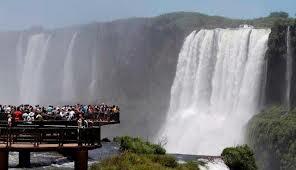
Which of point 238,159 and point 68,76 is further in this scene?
point 68,76

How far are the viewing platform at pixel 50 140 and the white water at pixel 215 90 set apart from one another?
4881 cm

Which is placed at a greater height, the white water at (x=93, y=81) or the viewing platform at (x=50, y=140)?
the white water at (x=93, y=81)

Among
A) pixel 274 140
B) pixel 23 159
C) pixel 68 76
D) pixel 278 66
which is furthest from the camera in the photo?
pixel 68 76

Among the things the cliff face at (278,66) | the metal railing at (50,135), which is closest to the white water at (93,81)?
the cliff face at (278,66)

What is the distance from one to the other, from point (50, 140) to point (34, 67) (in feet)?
309

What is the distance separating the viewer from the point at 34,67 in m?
118

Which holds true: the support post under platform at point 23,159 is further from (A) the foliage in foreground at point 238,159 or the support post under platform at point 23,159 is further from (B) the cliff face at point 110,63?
(B) the cliff face at point 110,63

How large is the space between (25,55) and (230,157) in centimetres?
8410

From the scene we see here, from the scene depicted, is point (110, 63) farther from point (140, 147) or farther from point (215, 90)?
point (140, 147)

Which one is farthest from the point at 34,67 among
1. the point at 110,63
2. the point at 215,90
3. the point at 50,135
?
the point at 50,135

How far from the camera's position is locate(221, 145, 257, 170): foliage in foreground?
40.2 m

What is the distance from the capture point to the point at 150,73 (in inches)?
3893

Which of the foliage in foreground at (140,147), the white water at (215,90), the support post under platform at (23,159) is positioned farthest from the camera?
the white water at (215,90)

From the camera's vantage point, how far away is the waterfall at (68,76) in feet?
364
